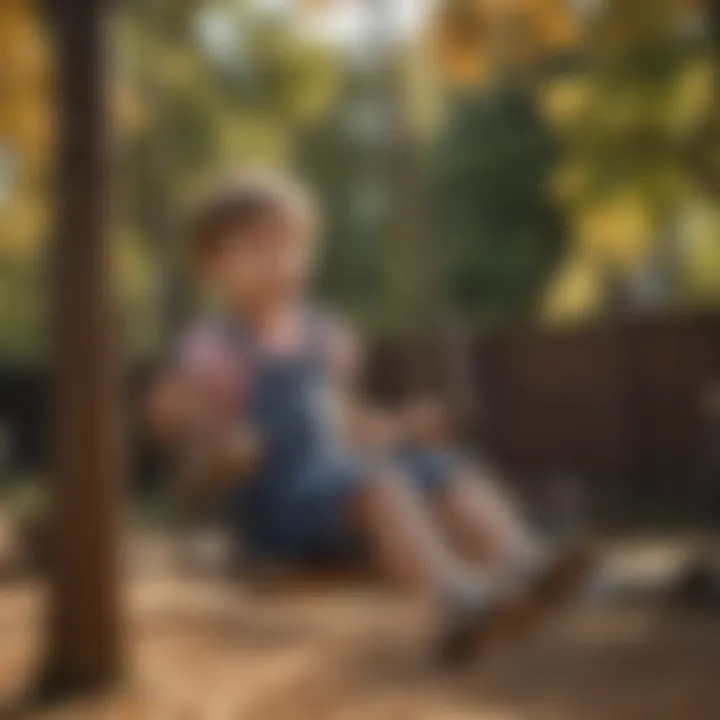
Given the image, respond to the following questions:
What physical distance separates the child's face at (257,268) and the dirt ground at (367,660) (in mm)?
133

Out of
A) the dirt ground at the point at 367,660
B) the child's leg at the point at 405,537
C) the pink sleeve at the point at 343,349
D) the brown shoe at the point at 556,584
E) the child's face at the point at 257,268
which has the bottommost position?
the dirt ground at the point at 367,660

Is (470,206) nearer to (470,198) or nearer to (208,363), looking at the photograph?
(470,198)

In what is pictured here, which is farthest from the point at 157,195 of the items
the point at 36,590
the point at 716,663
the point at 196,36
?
the point at 716,663

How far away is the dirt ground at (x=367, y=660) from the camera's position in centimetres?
43

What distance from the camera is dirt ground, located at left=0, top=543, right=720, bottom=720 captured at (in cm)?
43

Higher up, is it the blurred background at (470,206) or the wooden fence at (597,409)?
the blurred background at (470,206)

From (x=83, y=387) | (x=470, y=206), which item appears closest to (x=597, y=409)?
(x=470, y=206)

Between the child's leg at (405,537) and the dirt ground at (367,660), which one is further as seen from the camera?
the child's leg at (405,537)

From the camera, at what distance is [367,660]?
1.62 ft

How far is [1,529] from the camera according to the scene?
61 centimetres

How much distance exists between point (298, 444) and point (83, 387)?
132mm

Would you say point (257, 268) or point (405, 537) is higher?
point (257, 268)

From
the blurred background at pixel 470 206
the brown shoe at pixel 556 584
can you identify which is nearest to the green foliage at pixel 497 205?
the blurred background at pixel 470 206

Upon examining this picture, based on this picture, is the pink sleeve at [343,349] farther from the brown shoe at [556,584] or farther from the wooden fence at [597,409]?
the brown shoe at [556,584]
